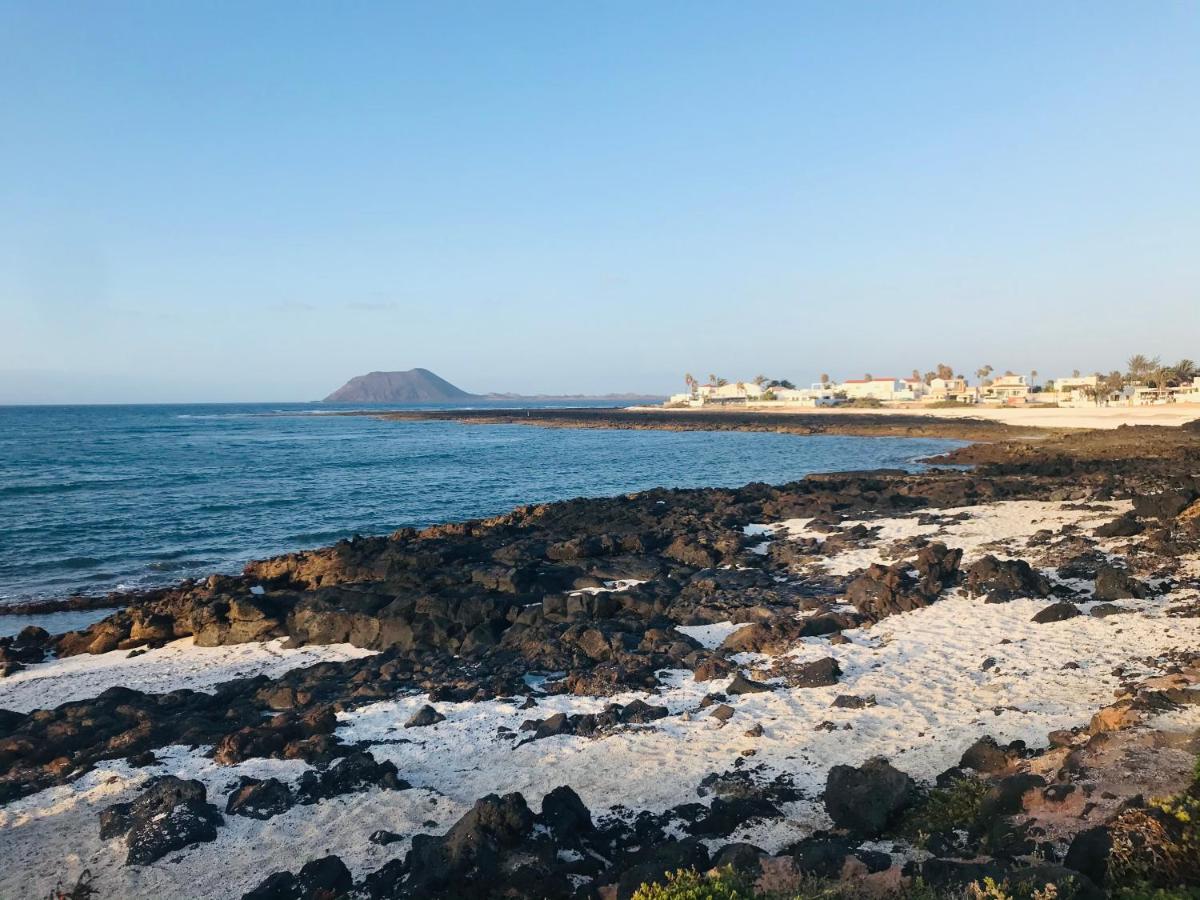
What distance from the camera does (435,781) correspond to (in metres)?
9.93

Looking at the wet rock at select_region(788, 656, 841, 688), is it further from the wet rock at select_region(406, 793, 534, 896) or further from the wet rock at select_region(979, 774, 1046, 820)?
the wet rock at select_region(406, 793, 534, 896)

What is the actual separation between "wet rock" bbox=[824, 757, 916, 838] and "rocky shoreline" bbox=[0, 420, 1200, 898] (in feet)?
0.12

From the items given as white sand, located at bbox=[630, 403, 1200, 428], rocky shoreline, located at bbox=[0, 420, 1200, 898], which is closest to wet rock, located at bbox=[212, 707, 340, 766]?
rocky shoreline, located at bbox=[0, 420, 1200, 898]

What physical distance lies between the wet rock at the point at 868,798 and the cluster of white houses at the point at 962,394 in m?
107

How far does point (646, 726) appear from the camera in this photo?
1107cm

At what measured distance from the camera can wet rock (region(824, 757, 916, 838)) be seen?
7734 millimetres

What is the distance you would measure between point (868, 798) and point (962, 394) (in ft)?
522

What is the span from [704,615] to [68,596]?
60.9 feet

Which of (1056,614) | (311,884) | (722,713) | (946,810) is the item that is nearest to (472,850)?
(311,884)

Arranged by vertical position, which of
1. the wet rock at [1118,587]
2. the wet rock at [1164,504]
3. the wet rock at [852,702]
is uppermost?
the wet rock at [1164,504]

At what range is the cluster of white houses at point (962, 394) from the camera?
346 ft

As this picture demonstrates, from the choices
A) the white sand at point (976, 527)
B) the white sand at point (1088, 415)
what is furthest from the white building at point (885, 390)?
the white sand at point (976, 527)

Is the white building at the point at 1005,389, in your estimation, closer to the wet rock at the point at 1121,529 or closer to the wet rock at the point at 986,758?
the wet rock at the point at 1121,529

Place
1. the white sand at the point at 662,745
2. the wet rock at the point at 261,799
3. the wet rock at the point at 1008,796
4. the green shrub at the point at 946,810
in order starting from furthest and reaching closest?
the wet rock at the point at 261,799
the white sand at the point at 662,745
the green shrub at the point at 946,810
the wet rock at the point at 1008,796
